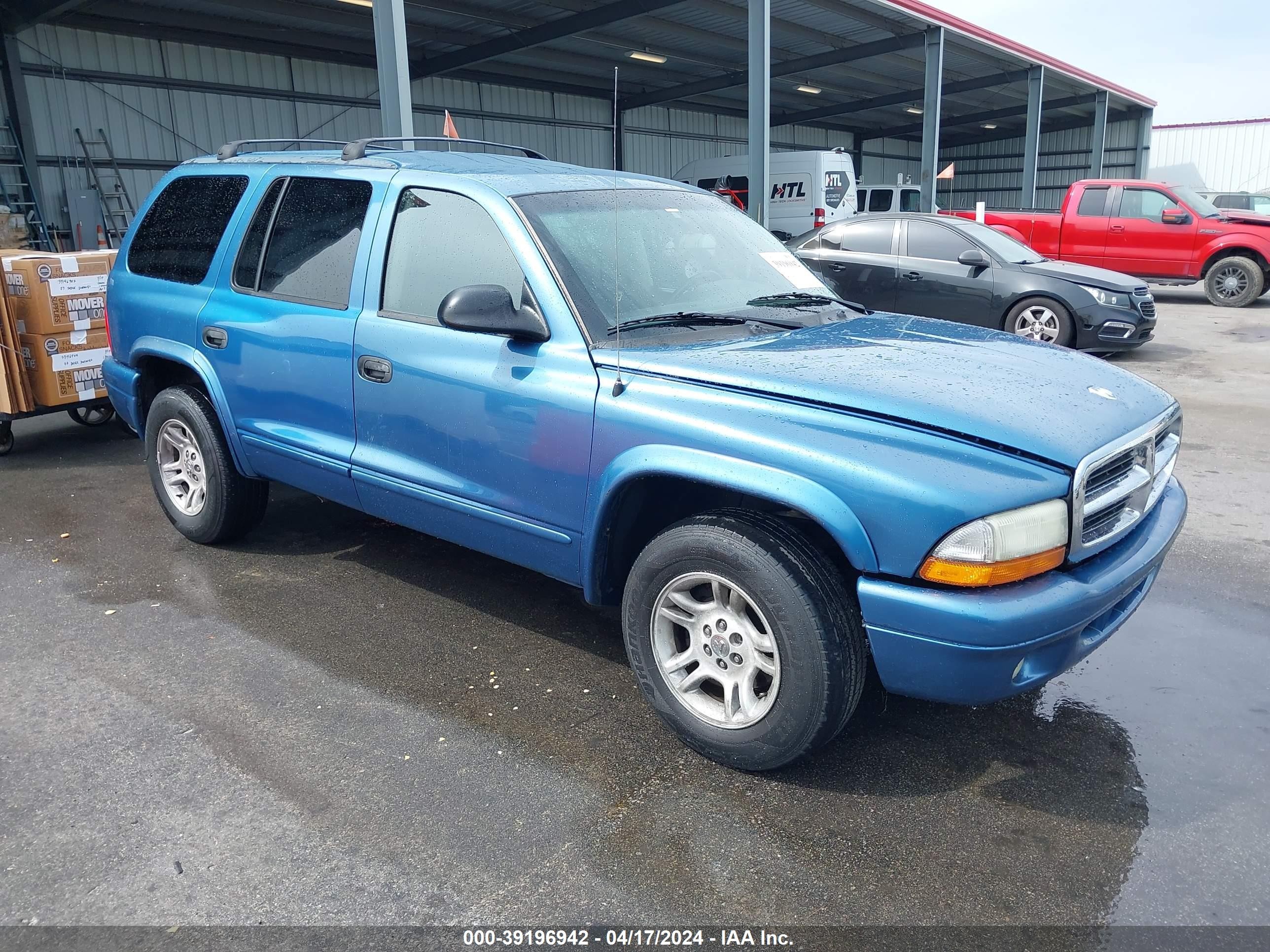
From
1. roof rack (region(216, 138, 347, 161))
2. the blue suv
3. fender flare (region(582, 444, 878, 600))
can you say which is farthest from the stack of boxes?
fender flare (region(582, 444, 878, 600))

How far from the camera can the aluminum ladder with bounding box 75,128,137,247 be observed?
15.9 metres

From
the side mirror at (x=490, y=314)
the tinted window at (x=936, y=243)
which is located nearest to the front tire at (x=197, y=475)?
the side mirror at (x=490, y=314)

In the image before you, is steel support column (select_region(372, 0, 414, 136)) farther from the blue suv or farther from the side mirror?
the side mirror

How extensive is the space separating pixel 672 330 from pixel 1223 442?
5.41 metres

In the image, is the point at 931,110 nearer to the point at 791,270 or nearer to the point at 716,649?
the point at 791,270

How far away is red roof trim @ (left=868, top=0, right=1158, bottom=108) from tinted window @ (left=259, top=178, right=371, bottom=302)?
595 inches

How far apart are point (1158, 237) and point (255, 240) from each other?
14.5 m

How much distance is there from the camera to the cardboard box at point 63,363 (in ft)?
20.9

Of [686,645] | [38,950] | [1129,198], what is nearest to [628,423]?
[686,645]

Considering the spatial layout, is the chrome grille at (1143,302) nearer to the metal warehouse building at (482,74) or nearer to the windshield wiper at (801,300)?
the metal warehouse building at (482,74)

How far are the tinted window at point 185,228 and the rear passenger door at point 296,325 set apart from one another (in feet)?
0.67

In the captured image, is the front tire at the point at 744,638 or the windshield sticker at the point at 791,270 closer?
the front tire at the point at 744,638

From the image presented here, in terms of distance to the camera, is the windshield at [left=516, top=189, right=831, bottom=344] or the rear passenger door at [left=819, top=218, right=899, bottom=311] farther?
the rear passenger door at [left=819, top=218, right=899, bottom=311]

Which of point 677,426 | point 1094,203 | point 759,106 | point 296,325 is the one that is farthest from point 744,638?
point 1094,203
